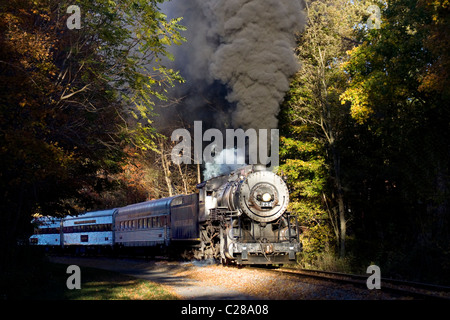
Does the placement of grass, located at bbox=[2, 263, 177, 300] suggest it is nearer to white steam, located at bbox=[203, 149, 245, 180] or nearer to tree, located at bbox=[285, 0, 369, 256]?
white steam, located at bbox=[203, 149, 245, 180]

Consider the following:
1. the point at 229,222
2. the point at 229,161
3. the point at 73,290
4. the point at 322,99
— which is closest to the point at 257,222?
the point at 229,222

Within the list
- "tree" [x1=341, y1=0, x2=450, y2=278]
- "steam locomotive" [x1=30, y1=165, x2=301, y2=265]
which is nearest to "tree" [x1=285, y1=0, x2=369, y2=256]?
"tree" [x1=341, y1=0, x2=450, y2=278]

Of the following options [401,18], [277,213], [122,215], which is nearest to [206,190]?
[277,213]

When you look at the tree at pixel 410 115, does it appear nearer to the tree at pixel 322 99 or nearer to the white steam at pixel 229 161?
the tree at pixel 322 99

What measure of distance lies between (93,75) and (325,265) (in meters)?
11.2

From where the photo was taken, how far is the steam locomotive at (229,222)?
15.6m

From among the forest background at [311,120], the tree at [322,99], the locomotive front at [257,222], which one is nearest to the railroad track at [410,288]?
the locomotive front at [257,222]

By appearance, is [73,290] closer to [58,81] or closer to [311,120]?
[58,81]

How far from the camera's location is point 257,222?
16031 millimetres

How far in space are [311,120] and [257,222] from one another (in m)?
9.03

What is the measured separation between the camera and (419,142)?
1730cm

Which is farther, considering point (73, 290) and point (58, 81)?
point (58, 81)
